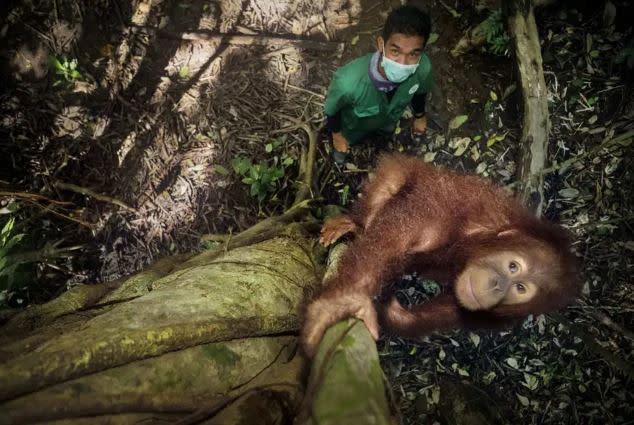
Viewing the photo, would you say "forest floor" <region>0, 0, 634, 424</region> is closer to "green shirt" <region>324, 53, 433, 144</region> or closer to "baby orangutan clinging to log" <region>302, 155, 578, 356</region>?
"green shirt" <region>324, 53, 433, 144</region>

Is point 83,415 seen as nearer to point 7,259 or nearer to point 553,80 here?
point 7,259

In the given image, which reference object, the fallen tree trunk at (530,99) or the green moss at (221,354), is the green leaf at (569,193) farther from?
the green moss at (221,354)

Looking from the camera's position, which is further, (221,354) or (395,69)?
(395,69)

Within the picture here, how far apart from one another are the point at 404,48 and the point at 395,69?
0.15m

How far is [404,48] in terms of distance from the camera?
102 inches

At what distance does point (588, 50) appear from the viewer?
330 centimetres

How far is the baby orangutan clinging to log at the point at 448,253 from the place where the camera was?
203cm

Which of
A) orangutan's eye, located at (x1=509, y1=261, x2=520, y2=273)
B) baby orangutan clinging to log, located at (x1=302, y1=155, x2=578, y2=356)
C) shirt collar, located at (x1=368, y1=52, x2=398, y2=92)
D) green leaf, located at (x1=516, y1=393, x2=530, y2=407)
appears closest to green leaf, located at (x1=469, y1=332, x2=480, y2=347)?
green leaf, located at (x1=516, y1=393, x2=530, y2=407)

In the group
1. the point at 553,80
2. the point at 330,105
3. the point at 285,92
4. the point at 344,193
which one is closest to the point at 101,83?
the point at 285,92

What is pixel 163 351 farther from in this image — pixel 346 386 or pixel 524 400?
pixel 524 400

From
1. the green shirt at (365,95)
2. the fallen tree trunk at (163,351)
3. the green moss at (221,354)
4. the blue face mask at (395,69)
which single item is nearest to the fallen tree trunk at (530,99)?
the green shirt at (365,95)

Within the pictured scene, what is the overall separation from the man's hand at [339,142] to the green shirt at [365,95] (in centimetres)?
13

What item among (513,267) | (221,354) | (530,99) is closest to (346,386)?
(221,354)

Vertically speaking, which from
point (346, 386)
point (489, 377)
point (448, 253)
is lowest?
point (489, 377)
